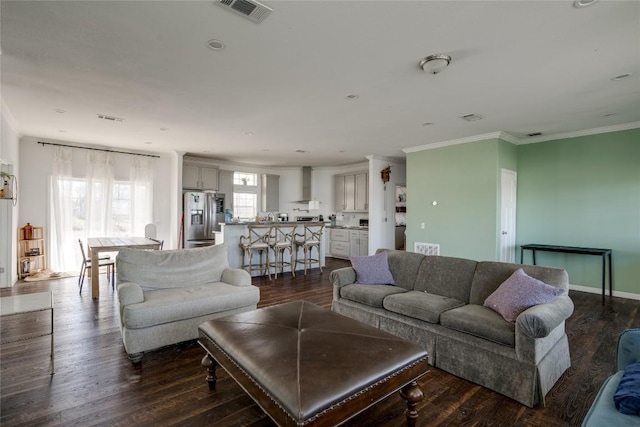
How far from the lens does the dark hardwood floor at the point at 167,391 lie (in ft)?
6.39

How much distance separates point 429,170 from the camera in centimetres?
631

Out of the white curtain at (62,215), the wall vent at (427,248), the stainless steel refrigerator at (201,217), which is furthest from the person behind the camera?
the stainless steel refrigerator at (201,217)

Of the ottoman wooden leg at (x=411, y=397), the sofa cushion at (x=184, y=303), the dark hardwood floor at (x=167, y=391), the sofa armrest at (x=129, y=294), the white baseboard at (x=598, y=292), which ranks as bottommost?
the dark hardwood floor at (x=167, y=391)

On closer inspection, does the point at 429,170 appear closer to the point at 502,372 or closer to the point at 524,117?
the point at 524,117

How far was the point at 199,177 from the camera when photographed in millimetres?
7723

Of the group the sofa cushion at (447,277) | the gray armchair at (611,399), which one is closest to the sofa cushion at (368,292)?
the sofa cushion at (447,277)

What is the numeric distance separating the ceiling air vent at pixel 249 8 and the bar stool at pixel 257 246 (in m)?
4.12

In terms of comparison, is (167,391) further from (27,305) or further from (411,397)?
(411,397)

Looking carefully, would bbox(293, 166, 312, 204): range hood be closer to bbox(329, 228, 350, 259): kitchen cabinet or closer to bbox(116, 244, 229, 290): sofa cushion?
bbox(329, 228, 350, 259): kitchen cabinet

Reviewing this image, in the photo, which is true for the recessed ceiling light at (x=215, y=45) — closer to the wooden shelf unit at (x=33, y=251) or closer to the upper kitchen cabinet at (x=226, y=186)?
the wooden shelf unit at (x=33, y=251)

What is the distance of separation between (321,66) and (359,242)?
580 cm

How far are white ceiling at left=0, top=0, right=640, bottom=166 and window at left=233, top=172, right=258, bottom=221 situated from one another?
3.62m

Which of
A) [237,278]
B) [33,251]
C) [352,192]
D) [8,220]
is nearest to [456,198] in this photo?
[352,192]

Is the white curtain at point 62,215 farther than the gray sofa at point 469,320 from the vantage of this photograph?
Yes
